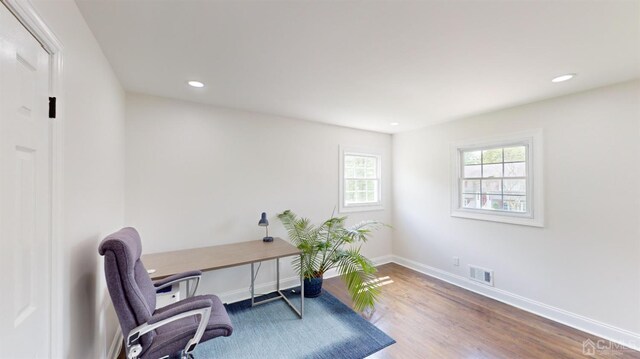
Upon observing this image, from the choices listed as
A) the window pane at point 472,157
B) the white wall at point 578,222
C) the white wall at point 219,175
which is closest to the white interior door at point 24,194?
the white wall at point 219,175

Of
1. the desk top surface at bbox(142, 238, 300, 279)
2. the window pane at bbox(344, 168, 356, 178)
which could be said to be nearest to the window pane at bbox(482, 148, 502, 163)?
the window pane at bbox(344, 168, 356, 178)

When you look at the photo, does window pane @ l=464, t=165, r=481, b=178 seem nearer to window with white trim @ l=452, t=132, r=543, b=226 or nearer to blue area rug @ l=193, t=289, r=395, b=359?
window with white trim @ l=452, t=132, r=543, b=226

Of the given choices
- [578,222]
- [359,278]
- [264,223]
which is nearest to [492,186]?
[578,222]

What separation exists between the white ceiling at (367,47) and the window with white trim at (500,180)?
0.61 meters

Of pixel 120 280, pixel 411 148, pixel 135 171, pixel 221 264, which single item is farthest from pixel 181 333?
pixel 411 148

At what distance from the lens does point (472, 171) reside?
11.3 feet

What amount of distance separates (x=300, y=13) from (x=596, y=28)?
1.78 meters

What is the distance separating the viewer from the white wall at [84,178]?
47.8 inches

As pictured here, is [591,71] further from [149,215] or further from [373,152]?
[149,215]

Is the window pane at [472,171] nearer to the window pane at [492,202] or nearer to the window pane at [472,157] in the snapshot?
the window pane at [472,157]

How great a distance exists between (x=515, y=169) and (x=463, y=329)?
1964mm

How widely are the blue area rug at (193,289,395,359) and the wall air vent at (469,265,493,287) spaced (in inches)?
68.9

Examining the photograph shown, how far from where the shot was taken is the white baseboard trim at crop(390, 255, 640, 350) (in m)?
2.23

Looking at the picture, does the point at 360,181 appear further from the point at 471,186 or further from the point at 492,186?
the point at 492,186
